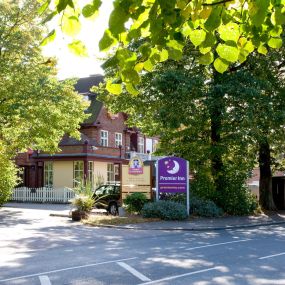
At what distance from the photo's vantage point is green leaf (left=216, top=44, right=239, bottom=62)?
10.8 feet

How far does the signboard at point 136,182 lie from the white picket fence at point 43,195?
1285cm

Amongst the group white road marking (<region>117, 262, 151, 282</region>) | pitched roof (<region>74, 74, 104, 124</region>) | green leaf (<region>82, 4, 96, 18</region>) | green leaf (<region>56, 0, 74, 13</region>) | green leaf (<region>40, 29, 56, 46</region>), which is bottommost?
white road marking (<region>117, 262, 151, 282</region>)

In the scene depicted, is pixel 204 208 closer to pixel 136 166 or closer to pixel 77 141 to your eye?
pixel 136 166

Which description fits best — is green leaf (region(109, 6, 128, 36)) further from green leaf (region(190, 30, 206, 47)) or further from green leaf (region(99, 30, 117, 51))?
green leaf (region(190, 30, 206, 47))

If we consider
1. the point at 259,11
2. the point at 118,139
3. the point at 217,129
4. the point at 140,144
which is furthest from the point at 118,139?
the point at 259,11

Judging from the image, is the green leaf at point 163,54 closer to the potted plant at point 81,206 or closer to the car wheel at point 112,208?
the potted plant at point 81,206

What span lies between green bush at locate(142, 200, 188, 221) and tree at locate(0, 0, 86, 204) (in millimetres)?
8625

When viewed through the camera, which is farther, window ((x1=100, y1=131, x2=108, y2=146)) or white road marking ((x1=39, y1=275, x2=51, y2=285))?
window ((x1=100, y1=131, x2=108, y2=146))

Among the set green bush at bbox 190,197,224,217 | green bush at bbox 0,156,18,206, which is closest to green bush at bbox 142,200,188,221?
green bush at bbox 190,197,224,217

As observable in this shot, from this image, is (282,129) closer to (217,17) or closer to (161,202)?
(161,202)

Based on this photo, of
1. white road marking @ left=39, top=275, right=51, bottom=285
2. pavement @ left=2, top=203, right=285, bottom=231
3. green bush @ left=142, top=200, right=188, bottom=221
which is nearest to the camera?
white road marking @ left=39, top=275, right=51, bottom=285

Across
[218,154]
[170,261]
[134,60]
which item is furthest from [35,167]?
[134,60]

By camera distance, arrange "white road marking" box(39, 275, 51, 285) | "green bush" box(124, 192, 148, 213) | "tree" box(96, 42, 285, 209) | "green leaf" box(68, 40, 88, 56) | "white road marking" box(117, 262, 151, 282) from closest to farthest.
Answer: "green leaf" box(68, 40, 88, 56) < "white road marking" box(39, 275, 51, 285) < "white road marking" box(117, 262, 151, 282) < "tree" box(96, 42, 285, 209) < "green bush" box(124, 192, 148, 213)

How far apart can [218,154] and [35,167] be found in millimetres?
25597
